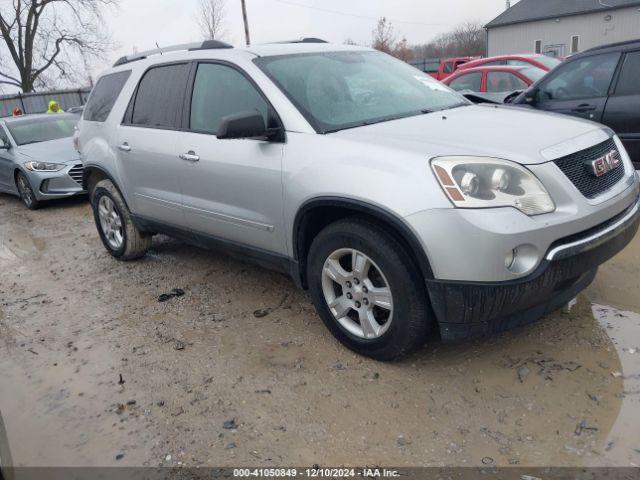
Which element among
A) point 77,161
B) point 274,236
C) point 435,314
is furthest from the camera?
point 77,161

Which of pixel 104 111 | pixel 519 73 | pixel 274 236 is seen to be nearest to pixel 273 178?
pixel 274 236

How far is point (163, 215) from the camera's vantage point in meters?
4.52

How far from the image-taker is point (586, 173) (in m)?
2.91

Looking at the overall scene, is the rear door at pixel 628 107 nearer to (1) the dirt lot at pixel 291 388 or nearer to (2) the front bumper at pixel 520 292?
(1) the dirt lot at pixel 291 388

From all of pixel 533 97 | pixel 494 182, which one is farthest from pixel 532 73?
pixel 494 182

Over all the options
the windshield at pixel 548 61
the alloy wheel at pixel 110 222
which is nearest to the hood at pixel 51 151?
the alloy wheel at pixel 110 222

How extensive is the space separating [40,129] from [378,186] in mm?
8729

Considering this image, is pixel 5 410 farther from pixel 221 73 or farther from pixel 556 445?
pixel 556 445

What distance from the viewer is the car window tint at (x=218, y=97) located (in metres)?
3.63

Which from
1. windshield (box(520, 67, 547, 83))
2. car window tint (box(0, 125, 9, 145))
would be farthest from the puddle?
car window tint (box(0, 125, 9, 145))

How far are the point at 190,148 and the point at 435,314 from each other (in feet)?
7.20

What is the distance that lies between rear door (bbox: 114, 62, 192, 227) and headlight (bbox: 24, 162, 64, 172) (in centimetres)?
439

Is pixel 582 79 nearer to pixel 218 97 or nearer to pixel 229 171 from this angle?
pixel 218 97

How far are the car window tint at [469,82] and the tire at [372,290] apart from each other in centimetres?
730
